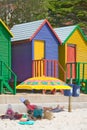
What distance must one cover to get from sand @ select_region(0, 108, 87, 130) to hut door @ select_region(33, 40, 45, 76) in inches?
197

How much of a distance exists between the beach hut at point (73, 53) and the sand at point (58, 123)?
262 inches

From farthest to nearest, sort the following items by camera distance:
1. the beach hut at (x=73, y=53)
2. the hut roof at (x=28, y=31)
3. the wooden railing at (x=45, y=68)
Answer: the beach hut at (x=73, y=53)
the hut roof at (x=28, y=31)
the wooden railing at (x=45, y=68)

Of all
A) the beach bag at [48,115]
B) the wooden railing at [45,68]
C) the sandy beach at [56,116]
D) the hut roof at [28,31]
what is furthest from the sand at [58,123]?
the hut roof at [28,31]

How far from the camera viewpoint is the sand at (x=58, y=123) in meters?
15.1

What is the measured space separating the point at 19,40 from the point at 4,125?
30.0ft

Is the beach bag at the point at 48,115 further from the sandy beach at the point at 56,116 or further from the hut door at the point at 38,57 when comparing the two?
the hut door at the point at 38,57

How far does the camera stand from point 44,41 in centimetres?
2428

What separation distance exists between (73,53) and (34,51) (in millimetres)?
3671

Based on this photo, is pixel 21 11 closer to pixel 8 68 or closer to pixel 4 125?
pixel 8 68

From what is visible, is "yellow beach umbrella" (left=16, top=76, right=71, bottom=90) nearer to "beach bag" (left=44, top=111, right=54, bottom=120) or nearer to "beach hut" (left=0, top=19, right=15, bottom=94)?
"beach bag" (left=44, top=111, right=54, bottom=120)

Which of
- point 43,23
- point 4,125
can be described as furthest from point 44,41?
point 4,125

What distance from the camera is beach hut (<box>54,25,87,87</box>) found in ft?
81.7

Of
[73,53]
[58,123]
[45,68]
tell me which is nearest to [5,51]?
[45,68]

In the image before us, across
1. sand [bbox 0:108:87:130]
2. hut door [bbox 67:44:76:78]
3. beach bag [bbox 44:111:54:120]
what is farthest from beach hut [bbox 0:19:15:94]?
beach bag [bbox 44:111:54:120]
